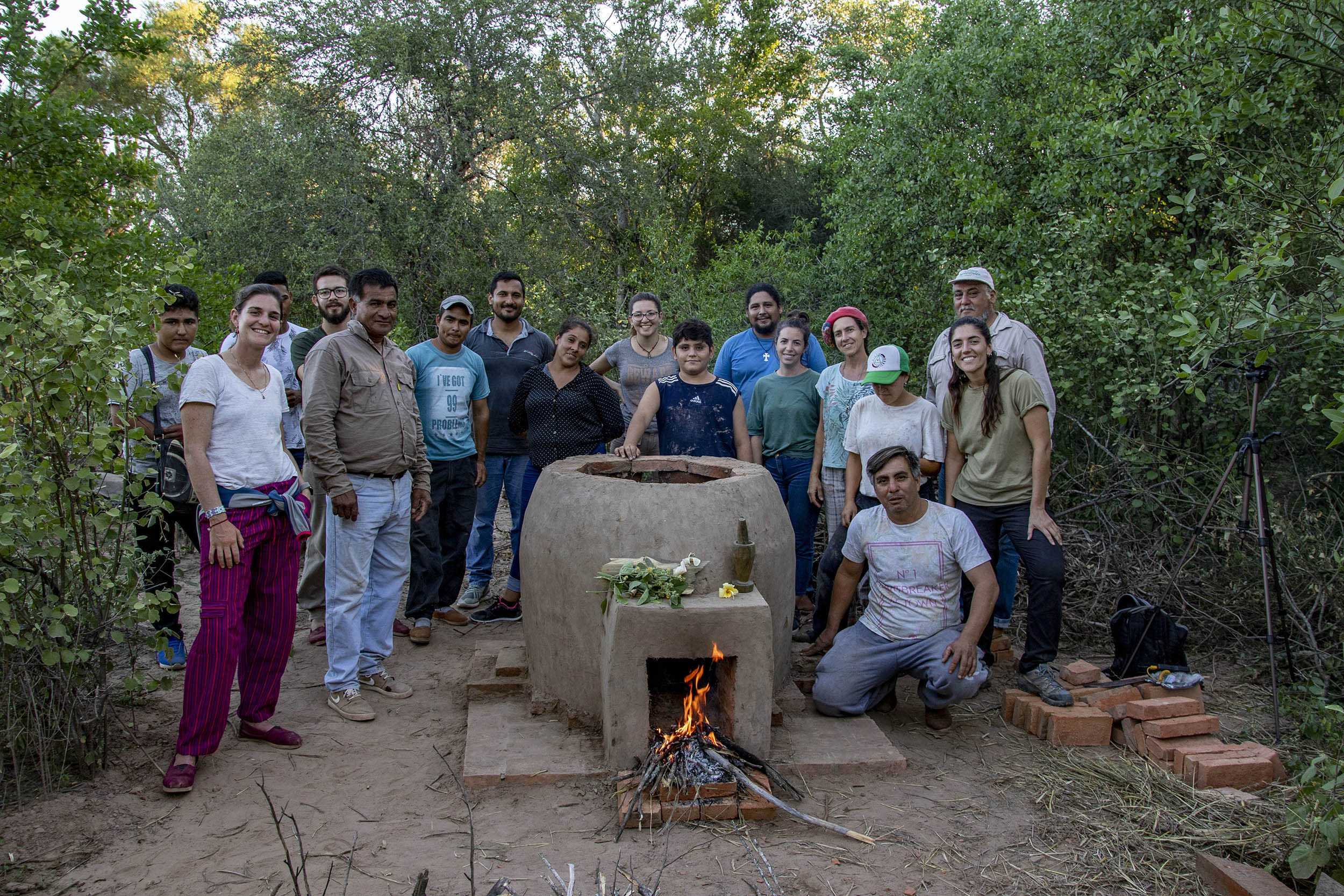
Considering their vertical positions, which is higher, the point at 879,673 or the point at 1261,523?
the point at 1261,523

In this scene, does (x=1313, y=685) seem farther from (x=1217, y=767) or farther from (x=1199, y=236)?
(x=1199, y=236)

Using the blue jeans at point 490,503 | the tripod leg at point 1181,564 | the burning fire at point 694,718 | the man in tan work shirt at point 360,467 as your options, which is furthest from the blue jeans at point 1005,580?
the man in tan work shirt at point 360,467

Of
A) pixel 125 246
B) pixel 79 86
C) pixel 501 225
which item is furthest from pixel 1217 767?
pixel 79 86

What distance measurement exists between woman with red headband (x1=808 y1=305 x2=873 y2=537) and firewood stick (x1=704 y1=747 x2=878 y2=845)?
185 centimetres

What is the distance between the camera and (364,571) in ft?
14.0

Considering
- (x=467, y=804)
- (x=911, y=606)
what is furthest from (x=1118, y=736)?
(x=467, y=804)

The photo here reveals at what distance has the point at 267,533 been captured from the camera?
12.1ft

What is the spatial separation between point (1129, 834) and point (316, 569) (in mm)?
4272

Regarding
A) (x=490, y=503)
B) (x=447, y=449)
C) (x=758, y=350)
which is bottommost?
(x=490, y=503)

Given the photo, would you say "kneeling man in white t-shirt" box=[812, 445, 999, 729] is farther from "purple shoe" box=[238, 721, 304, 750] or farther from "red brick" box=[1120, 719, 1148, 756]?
"purple shoe" box=[238, 721, 304, 750]

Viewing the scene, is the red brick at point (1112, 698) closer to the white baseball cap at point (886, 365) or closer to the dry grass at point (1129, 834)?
the dry grass at point (1129, 834)

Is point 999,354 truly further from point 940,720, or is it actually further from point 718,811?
point 718,811

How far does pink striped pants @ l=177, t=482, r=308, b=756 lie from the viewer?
138 inches

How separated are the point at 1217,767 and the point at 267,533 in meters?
3.94
